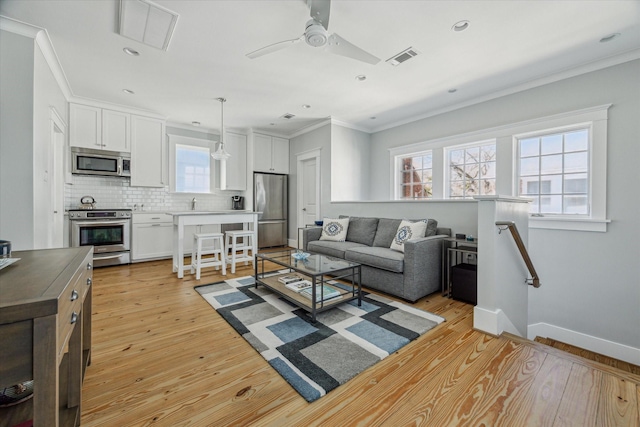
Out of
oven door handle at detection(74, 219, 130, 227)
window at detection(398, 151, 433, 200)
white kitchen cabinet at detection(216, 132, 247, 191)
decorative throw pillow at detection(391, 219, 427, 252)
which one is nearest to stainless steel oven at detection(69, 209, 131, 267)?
oven door handle at detection(74, 219, 130, 227)

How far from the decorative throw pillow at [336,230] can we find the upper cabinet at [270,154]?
255 cm

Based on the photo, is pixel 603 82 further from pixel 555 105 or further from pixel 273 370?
pixel 273 370

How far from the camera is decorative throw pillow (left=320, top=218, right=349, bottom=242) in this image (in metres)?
4.34

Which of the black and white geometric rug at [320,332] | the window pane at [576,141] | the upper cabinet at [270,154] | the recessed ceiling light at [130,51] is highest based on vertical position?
the recessed ceiling light at [130,51]

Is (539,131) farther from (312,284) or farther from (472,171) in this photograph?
(312,284)

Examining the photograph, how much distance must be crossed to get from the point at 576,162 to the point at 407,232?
2.26 metres

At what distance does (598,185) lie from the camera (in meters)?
3.06

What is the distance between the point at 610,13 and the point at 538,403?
10.8 ft

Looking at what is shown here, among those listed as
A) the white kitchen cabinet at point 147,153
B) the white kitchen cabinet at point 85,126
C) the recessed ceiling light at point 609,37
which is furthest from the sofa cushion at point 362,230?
the white kitchen cabinet at point 85,126

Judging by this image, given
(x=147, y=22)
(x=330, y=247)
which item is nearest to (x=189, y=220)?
(x=330, y=247)

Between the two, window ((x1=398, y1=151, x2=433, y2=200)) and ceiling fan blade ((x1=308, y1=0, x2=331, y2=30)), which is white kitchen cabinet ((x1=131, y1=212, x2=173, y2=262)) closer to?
ceiling fan blade ((x1=308, y1=0, x2=331, y2=30))

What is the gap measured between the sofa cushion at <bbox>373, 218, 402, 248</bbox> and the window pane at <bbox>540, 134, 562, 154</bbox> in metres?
2.14

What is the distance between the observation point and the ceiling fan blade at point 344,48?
87.5 inches

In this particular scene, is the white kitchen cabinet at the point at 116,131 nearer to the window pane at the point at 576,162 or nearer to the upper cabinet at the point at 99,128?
the upper cabinet at the point at 99,128
